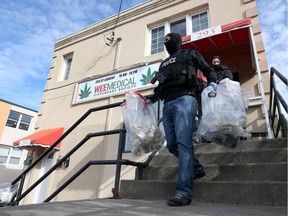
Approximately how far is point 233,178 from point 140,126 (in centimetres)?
101

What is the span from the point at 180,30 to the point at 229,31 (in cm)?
240

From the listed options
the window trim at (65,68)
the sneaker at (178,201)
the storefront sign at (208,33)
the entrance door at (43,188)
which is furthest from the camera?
the window trim at (65,68)

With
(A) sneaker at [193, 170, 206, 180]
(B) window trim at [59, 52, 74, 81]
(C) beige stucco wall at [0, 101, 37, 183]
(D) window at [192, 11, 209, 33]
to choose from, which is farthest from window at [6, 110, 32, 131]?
(A) sneaker at [193, 170, 206, 180]

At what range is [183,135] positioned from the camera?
188cm

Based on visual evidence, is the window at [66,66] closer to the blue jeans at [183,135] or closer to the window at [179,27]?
the window at [179,27]

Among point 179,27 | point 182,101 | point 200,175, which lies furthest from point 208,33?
point 200,175

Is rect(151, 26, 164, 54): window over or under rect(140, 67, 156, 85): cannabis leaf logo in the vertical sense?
over

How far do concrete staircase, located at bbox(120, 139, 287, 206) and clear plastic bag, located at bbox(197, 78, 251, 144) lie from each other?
0.40 meters

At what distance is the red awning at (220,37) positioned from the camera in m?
4.01

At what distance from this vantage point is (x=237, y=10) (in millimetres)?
5172

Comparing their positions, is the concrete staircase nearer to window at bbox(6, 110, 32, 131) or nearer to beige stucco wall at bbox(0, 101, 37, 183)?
beige stucco wall at bbox(0, 101, 37, 183)

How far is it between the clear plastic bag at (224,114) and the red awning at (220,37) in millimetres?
2678

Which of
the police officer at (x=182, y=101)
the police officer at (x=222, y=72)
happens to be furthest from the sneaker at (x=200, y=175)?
the police officer at (x=222, y=72)

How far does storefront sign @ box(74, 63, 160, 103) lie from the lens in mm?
5801
